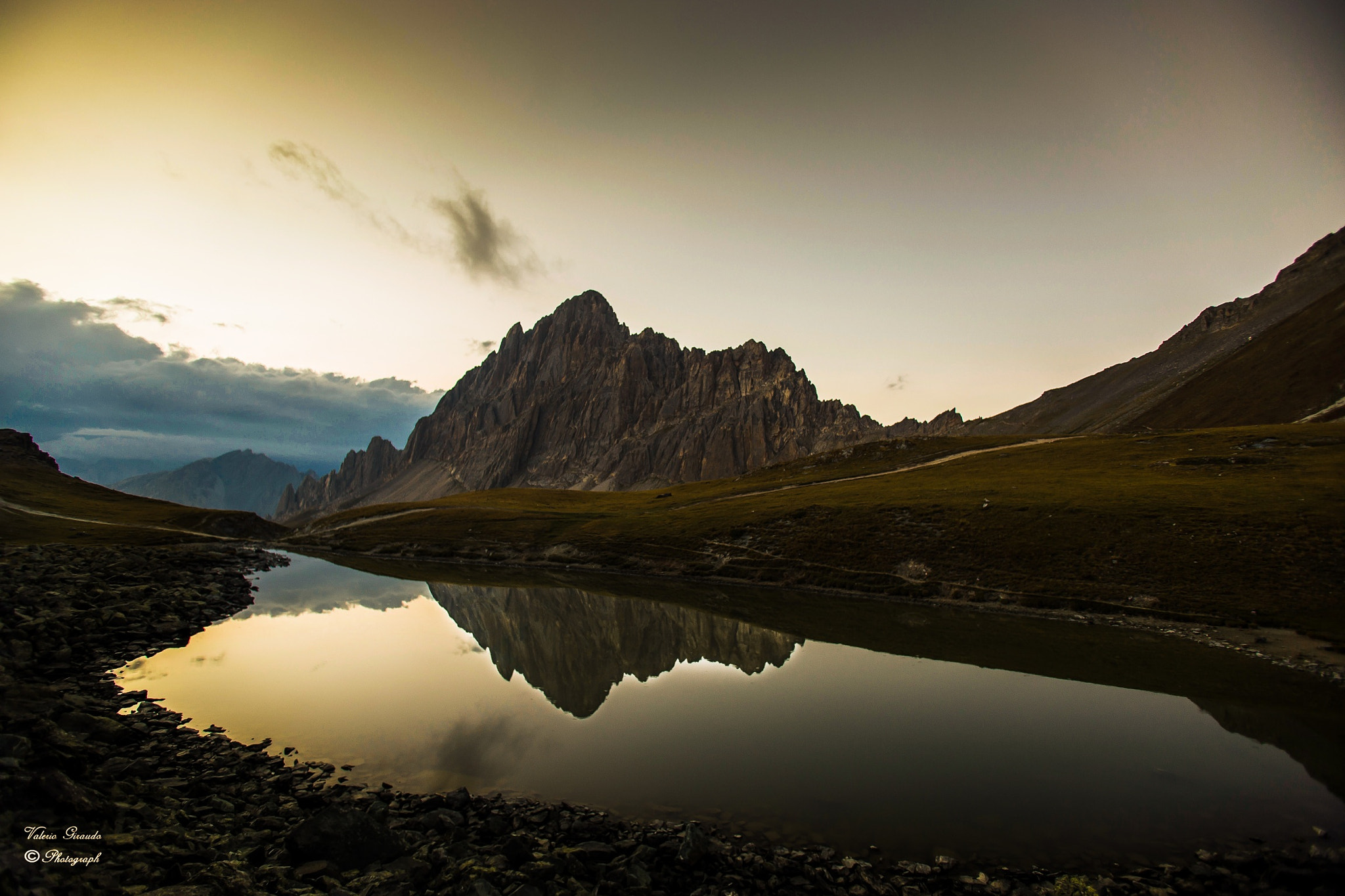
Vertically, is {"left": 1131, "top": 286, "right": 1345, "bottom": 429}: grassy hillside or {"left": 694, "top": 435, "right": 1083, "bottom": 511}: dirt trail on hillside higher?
{"left": 1131, "top": 286, "right": 1345, "bottom": 429}: grassy hillside

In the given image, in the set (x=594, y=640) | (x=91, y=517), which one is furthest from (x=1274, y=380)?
(x=91, y=517)

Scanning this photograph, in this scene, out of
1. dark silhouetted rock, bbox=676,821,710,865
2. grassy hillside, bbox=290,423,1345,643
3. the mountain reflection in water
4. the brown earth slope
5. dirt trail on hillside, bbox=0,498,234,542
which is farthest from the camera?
dirt trail on hillside, bbox=0,498,234,542

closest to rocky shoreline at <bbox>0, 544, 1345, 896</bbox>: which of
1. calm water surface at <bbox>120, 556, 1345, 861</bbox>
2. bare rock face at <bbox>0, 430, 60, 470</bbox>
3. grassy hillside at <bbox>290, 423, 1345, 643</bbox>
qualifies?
calm water surface at <bbox>120, 556, 1345, 861</bbox>

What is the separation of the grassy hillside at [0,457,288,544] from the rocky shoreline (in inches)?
3265

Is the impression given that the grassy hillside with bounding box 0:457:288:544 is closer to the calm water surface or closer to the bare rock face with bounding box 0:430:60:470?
the bare rock face with bounding box 0:430:60:470

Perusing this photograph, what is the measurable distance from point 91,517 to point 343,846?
13559 cm

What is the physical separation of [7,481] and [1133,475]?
8064 inches

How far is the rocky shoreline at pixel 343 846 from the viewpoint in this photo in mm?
10414

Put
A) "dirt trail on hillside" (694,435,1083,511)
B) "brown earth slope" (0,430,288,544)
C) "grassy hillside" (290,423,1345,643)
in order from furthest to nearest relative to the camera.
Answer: "dirt trail on hillside" (694,435,1083,511) < "brown earth slope" (0,430,288,544) < "grassy hillside" (290,423,1345,643)

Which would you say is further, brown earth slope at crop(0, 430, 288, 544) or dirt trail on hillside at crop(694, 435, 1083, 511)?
dirt trail on hillside at crop(694, 435, 1083, 511)

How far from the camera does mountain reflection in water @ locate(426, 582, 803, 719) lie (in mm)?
28922

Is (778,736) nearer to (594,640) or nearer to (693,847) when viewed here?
(693,847)

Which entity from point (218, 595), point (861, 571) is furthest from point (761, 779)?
point (218, 595)

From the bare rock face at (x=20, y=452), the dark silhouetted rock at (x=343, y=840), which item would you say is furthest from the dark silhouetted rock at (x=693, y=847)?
the bare rock face at (x=20, y=452)
